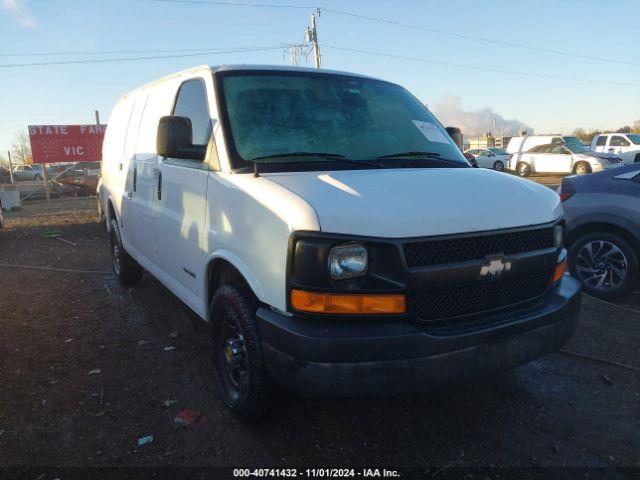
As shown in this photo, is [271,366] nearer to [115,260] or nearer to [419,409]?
[419,409]

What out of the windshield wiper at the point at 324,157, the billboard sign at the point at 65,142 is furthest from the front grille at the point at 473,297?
the billboard sign at the point at 65,142

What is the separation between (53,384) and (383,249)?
2.70 m

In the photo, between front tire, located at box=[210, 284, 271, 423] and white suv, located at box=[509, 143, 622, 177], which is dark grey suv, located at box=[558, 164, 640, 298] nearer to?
front tire, located at box=[210, 284, 271, 423]

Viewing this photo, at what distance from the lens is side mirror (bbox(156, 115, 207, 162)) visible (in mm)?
3141

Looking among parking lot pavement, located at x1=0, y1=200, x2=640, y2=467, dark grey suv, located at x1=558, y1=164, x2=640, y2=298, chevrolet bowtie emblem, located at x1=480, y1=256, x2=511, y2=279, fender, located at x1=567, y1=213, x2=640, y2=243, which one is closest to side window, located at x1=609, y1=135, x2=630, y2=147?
dark grey suv, located at x1=558, y1=164, x2=640, y2=298

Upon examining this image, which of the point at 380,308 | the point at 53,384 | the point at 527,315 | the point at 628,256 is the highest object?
the point at 380,308

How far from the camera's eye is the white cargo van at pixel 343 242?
2.27m

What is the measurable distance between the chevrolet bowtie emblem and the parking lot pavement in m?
0.72

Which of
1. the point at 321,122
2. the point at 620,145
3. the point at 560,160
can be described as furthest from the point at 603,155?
the point at 321,122

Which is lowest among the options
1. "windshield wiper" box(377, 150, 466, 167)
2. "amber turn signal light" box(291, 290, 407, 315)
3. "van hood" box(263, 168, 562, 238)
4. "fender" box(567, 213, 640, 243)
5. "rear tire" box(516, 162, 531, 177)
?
"rear tire" box(516, 162, 531, 177)

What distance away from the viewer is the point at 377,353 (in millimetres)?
2225

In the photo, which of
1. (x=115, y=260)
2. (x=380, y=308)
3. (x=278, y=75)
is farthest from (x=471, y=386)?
(x=115, y=260)

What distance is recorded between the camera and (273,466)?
2.58m

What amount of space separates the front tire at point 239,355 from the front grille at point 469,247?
921mm
